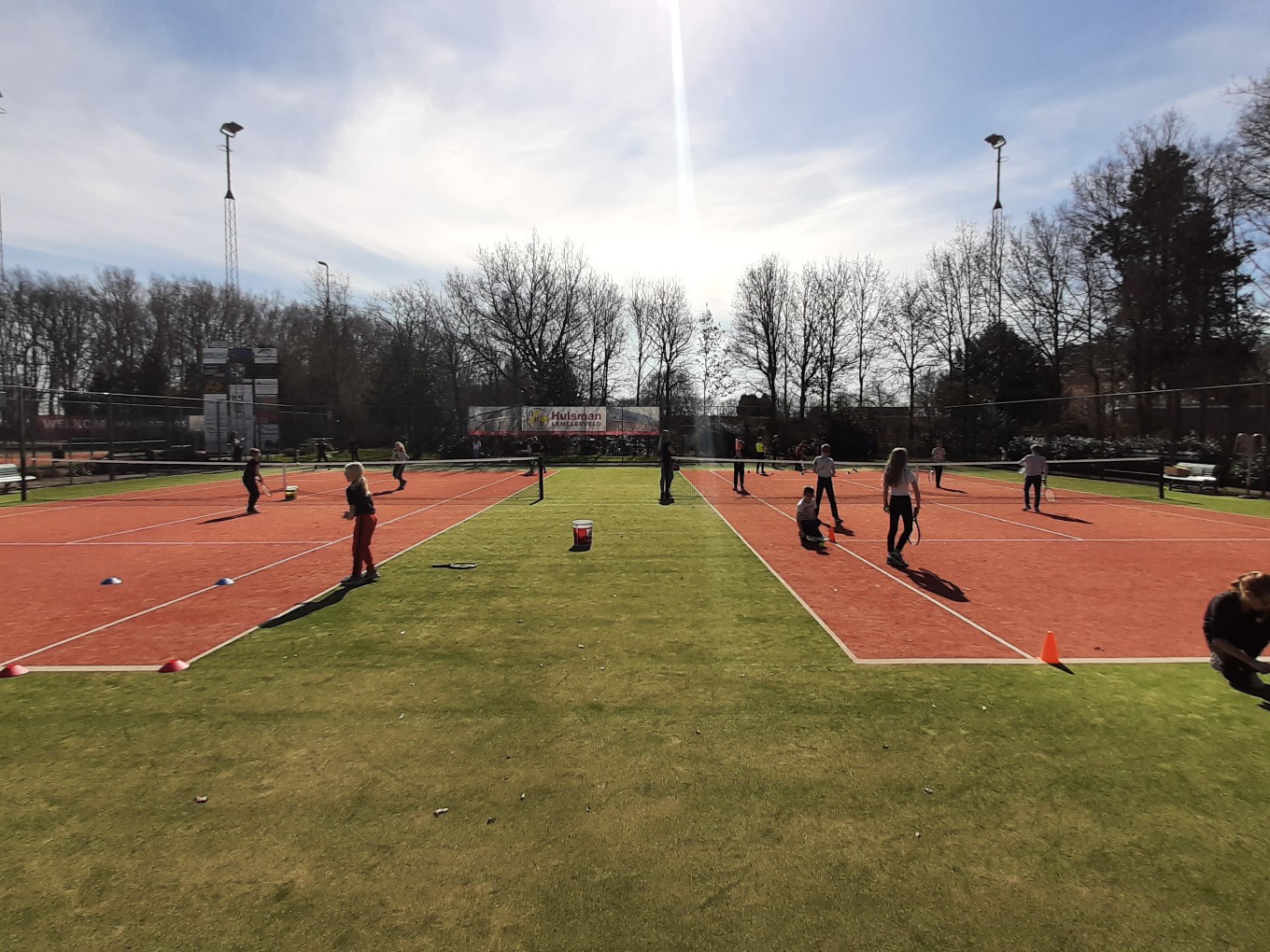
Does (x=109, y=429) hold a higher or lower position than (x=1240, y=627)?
higher

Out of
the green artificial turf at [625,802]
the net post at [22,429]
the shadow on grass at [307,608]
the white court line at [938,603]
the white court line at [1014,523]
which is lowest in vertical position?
the green artificial turf at [625,802]

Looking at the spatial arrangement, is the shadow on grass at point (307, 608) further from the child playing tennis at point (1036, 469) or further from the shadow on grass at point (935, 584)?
the child playing tennis at point (1036, 469)

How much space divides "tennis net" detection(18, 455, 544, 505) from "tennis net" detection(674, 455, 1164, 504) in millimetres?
8254

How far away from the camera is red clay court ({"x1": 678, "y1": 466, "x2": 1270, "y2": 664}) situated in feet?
21.7

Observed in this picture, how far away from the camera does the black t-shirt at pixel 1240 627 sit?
530cm

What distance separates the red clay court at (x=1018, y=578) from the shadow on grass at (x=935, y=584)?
0.04m

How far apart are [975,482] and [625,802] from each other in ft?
92.7

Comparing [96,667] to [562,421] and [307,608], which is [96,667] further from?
[562,421]

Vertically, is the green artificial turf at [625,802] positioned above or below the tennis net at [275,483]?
below

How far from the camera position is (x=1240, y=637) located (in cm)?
534

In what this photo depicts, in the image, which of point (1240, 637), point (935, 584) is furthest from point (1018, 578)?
point (1240, 637)

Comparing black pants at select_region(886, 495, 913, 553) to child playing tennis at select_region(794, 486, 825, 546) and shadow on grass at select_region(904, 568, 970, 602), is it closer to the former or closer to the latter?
shadow on grass at select_region(904, 568, 970, 602)

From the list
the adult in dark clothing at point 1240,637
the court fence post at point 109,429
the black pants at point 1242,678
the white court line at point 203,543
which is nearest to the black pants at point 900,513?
the adult in dark clothing at point 1240,637

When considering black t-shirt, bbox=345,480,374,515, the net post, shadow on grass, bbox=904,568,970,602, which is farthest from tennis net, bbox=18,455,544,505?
shadow on grass, bbox=904,568,970,602
